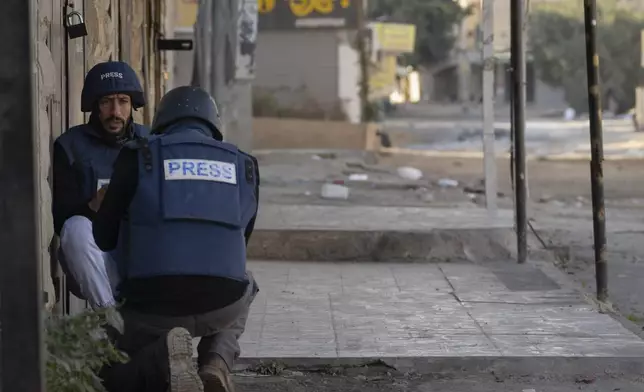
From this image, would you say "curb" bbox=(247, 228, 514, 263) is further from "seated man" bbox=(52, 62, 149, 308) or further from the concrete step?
"seated man" bbox=(52, 62, 149, 308)

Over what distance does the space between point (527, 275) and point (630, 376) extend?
3.43 metres

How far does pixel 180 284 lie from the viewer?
4.76 m

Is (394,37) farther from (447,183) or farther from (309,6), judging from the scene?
(447,183)

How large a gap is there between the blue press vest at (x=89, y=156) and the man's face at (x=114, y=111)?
79 mm

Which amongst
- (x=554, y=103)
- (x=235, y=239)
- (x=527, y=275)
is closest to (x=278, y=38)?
(x=527, y=275)

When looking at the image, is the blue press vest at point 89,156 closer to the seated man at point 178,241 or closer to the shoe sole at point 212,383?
the seated man at point 178,241

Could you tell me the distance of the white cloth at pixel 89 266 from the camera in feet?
17.1

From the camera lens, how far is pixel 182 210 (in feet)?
15.4

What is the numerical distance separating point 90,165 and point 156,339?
1164 millimetres

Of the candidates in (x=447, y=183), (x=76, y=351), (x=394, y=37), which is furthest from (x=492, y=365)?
(x=394, y=37)

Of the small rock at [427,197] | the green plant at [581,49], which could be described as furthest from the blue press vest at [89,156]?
the green plant at [581,49]

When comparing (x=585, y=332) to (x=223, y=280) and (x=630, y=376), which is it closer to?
(x=630, y=376)

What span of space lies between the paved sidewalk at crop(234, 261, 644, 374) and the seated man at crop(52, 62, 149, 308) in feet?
5.56

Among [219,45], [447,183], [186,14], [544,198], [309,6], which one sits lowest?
[544,198]
